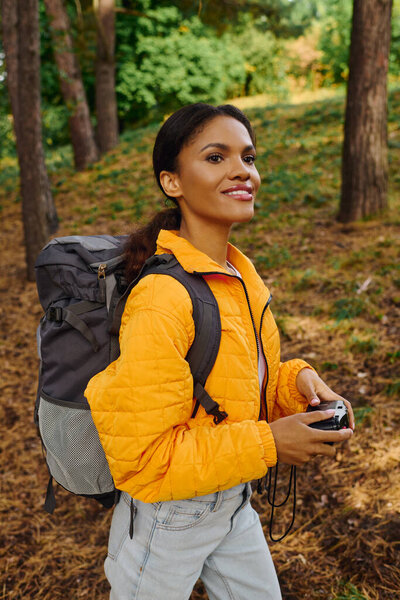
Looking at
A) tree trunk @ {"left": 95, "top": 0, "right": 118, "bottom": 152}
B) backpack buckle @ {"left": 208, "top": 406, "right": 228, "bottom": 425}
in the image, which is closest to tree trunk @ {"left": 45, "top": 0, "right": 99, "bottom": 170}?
tree trunk @ {"left": 95, "top": 0, "right": 118, "bottom": 152}

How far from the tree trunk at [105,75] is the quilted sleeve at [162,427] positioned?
1243cm

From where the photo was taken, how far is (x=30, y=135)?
585 centimetres

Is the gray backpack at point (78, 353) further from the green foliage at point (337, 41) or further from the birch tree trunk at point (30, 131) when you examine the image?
the green foliage at point (337, 41)

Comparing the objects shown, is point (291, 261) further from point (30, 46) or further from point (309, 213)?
point (30, 46)

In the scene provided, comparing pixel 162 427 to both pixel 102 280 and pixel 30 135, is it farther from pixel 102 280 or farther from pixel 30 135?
pixel 30 135

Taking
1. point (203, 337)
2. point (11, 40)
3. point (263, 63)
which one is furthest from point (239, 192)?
point (263, 63)

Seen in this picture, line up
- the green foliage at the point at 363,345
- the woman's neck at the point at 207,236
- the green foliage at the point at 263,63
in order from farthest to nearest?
the green foliage at the point at 263,63, the green foliage at the point at 363,345, the woman's neck at the point at 207,236

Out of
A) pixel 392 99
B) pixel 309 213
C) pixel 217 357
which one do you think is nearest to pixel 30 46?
pixel 309 213

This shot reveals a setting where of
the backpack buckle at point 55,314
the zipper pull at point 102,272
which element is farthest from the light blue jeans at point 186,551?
the zipper pull at point 102,272

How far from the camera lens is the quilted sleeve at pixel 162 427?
1.25 metres

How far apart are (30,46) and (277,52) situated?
2424cm

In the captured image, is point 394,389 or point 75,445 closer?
point 75,445

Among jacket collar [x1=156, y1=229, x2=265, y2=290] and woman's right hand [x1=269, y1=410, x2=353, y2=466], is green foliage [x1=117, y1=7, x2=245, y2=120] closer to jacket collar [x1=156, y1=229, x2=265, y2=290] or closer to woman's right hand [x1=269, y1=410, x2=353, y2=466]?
jacket collar [x1=156, y1=229, x2=265, y2=290]

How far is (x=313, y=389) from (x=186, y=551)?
0.67 metres
